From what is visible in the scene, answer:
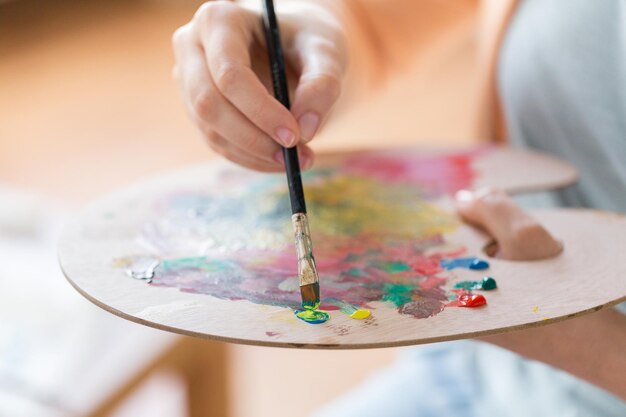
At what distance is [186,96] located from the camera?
55cm

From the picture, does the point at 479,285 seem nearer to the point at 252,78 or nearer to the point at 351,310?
the point at 351,310

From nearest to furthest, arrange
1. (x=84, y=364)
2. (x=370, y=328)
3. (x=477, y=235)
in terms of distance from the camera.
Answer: (x=370, y=328), (x=477, y=235), (x=84, y=364)

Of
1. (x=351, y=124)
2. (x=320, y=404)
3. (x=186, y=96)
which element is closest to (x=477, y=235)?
(x=186, y=96)

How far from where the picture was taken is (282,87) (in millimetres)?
520

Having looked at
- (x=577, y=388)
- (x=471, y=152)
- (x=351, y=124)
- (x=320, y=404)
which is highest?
(x=351, y=124)

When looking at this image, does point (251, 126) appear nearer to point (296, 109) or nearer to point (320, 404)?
point (296, 109)

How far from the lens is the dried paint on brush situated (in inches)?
18.1

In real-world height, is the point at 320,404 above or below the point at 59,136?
below

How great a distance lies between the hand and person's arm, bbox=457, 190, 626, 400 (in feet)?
0.46

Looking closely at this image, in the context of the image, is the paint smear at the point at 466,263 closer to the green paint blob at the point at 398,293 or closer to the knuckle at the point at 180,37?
the green paint blob at the point at 398,293

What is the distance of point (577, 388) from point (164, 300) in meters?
0.38

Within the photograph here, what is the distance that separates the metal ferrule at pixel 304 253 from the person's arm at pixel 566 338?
0.42ft

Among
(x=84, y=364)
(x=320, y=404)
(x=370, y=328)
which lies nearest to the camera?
(x=370, y=328)

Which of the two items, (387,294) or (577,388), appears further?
(577,388)
